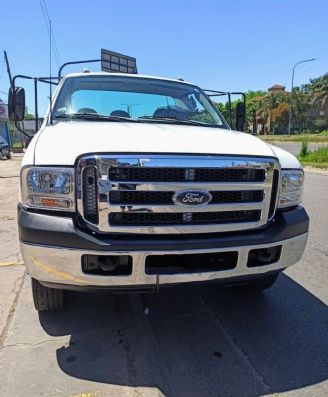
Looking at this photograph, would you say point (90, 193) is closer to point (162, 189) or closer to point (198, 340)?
point (162, 189)

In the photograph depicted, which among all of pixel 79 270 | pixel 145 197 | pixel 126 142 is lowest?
pixel 79 270

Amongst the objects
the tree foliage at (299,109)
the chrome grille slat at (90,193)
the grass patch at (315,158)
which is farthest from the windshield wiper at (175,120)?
the tree foliage at (299,109)

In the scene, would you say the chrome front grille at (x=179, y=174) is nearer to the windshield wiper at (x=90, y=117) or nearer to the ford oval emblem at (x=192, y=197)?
the ford oval emblem at (x=192, y=197)

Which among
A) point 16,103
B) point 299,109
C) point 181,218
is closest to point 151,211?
point 181,218

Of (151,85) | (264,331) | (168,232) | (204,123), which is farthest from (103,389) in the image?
(151,85)

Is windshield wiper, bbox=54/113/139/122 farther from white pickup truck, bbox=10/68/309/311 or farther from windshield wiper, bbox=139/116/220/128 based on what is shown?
white pickup truck, bbox=10/68/309/311

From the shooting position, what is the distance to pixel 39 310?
3561 millimetres

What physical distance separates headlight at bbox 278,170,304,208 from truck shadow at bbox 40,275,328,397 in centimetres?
85

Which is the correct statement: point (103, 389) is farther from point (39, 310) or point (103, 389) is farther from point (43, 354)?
point (39, 310)

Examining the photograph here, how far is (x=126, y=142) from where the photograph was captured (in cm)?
284

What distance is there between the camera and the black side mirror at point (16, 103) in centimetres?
474

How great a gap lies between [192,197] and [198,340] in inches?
44.4

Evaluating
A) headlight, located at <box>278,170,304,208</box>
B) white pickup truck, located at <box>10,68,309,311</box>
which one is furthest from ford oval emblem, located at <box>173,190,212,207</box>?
headlight, located at <box>278,170,304,208</box>

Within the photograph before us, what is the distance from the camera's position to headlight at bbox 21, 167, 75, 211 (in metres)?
2.71
